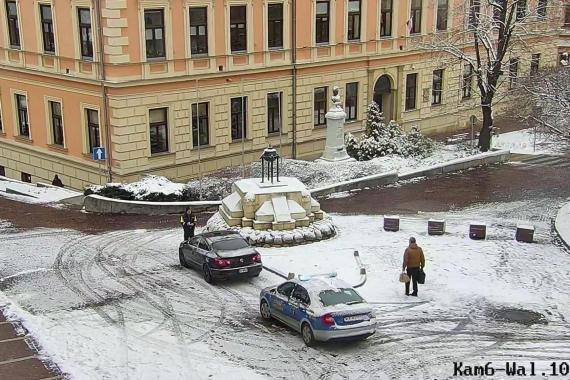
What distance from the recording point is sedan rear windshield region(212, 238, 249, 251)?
73.7 feet

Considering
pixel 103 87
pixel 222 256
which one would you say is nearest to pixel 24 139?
pixel 103 87

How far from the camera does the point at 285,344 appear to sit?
712 inches

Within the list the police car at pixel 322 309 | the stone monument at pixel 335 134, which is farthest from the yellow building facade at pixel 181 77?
the police car at pixel 322 309

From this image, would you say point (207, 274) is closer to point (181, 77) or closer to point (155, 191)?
point (155, 191)

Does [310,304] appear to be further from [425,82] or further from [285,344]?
[425,82]

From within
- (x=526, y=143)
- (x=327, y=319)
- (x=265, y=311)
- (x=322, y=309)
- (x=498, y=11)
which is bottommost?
(x=526, y=143)

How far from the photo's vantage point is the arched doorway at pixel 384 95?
149 feet

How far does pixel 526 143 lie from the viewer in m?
45.2

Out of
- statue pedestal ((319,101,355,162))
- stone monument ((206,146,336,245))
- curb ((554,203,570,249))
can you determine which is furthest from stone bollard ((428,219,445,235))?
statue pedestal ((319,101,355,162))

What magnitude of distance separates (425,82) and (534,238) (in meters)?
22.7

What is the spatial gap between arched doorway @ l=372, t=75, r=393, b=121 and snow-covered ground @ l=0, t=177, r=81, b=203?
64.5 ft

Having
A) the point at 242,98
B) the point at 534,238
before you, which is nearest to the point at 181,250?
the point at 534,238

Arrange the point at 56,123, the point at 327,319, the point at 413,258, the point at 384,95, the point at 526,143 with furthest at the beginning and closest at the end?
the point at 384,95 → the point at 526,143 → the point at 56,123 → the point at 413,258 → the point at 327,319

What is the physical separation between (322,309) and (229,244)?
5.94 meters
